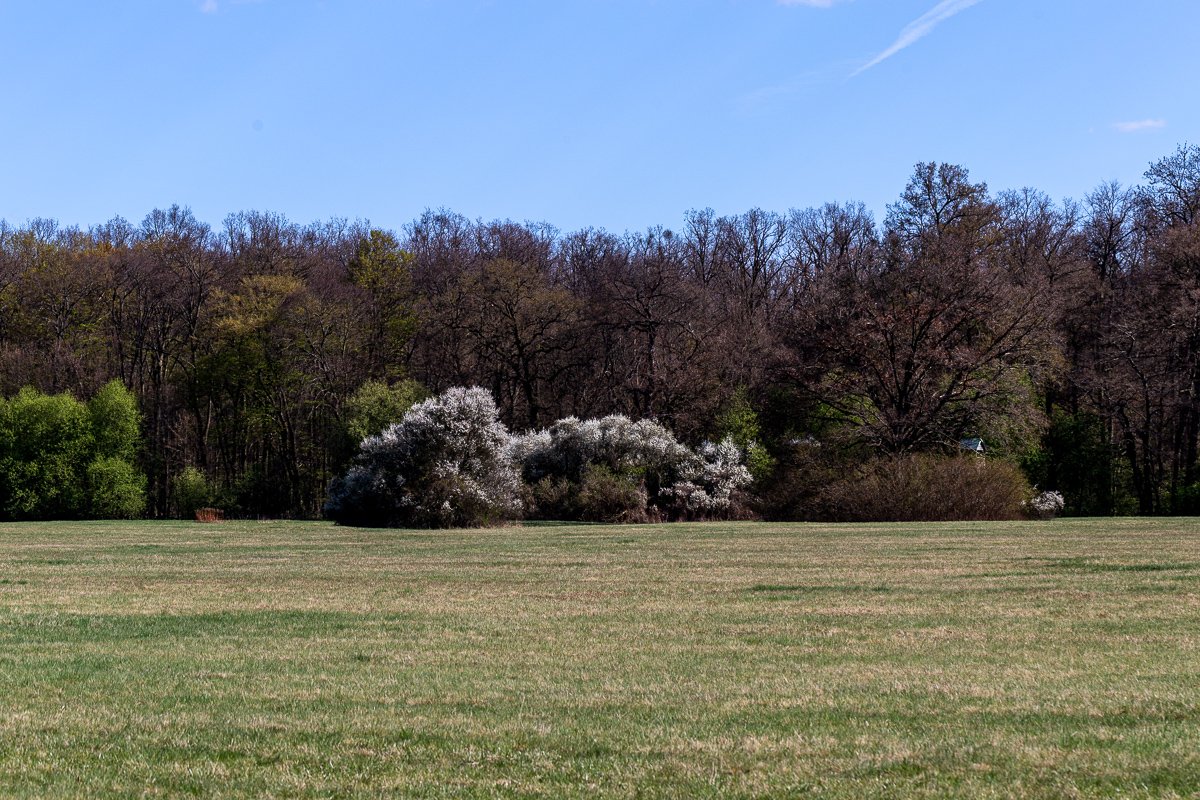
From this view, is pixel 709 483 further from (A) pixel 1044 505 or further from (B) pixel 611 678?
(B) pixel 611 678

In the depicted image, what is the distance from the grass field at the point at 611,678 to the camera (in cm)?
716

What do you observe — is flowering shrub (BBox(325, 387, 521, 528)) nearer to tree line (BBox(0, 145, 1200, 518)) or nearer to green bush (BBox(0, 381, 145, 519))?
tree line (BBox(0, 145, 1200, 518))

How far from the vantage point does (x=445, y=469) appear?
1622 inches

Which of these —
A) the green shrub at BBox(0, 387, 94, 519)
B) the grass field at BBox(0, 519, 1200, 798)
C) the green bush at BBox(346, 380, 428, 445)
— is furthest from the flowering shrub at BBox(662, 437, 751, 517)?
the green shrub at BBox(0, 387, 94, 519)

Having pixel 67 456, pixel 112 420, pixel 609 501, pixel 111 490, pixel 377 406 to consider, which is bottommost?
pixel 609 501

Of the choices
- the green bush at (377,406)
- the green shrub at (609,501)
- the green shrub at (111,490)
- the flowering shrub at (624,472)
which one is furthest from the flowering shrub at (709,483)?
the green shrub at (111,490)

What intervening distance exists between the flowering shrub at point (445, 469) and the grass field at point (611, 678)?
17559 millimetres

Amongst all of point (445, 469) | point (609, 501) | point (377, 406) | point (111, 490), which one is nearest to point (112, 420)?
point (111, 490)

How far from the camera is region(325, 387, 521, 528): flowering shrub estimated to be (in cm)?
4119

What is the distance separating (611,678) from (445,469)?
30.8 m

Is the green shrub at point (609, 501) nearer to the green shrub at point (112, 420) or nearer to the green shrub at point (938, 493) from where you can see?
the green shrub at point (938, 493)

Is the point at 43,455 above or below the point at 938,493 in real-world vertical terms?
above

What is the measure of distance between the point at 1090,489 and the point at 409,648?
151 feet

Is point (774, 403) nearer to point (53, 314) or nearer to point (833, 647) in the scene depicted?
point (53, 314)
